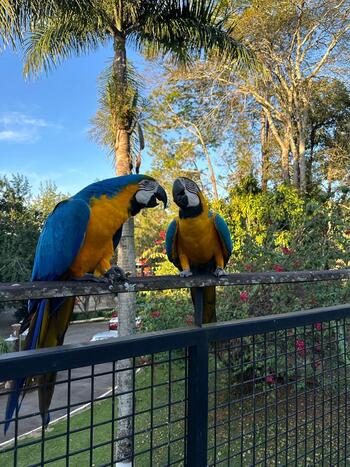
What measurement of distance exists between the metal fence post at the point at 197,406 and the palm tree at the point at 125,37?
4.96m

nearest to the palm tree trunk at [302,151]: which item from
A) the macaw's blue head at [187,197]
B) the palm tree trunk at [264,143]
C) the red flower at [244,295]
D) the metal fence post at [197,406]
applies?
the palm tree trunk at [264,143]

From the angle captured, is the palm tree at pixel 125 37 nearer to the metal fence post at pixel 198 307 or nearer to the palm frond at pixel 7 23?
the palm frond at pixel 7 23

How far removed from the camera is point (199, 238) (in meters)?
2.81

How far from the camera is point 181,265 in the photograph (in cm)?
302

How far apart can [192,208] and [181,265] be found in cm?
51

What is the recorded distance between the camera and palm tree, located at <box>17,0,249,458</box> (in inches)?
247

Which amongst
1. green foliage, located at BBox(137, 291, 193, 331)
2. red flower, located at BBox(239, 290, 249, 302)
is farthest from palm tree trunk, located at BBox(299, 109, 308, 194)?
red flower, located at BBox(239, 290, 249, 302)

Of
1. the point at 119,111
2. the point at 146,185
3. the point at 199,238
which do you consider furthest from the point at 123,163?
the point at 146,185

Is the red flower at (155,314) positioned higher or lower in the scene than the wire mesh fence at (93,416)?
lower

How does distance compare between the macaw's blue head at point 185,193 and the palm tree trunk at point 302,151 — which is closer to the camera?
the macaw's blue head at point 185,193

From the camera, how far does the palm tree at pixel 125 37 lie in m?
6.27

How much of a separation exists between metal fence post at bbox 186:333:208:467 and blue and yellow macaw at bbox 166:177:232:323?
4.00 feet

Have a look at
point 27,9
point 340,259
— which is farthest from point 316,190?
point 27,9

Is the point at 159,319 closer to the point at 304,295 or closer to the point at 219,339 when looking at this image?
the point at 304,295
